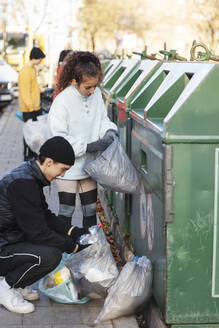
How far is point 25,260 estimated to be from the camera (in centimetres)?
420

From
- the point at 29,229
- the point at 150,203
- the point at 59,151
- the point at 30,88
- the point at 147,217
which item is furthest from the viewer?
the point at 30,88

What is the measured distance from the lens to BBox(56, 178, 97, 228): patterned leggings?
493cm

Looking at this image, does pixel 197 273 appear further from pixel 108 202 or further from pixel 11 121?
pixel 11 121

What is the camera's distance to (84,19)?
59344 millimetres

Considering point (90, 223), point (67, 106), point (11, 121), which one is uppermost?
point (67, 106)

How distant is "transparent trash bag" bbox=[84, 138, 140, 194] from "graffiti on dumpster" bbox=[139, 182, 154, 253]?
3.7 inches

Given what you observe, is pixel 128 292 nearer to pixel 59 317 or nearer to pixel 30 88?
pixel 59 317

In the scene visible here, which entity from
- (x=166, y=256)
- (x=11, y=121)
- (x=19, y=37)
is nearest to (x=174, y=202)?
(x=166, y=256)

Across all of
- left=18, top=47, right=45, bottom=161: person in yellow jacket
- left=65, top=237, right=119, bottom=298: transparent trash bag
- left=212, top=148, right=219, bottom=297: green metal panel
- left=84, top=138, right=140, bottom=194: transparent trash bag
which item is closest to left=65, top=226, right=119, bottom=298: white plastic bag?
left=65, top=237, right=119, bottom=298: transparent trash bag

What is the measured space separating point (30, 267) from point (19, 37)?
26856 millimetres

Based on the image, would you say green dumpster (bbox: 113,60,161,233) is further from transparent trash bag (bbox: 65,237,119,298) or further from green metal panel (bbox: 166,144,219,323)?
green metal panel (bbox: 166,144,219,323)

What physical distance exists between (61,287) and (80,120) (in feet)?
4.11

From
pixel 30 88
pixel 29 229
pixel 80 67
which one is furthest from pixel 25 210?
pixel 30 88

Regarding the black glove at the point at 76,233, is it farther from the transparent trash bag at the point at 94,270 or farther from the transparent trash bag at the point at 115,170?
the transparent trash bag at the point at 115,170
